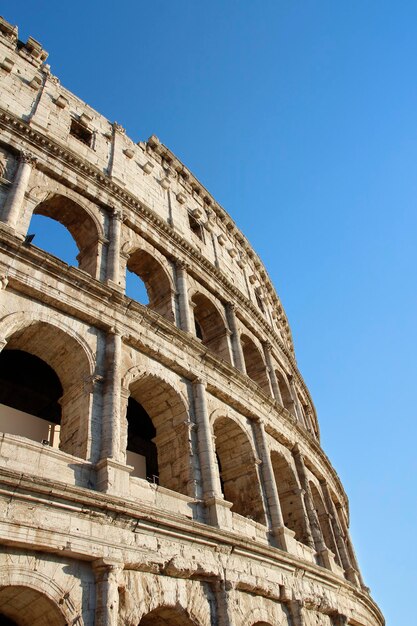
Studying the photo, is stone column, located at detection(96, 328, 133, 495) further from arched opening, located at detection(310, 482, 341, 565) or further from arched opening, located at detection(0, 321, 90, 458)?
arched opening, located at detection(310, 482, 341, 565)

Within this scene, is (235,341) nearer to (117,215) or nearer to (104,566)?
(117,215)

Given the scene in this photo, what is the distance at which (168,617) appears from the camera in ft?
25.8

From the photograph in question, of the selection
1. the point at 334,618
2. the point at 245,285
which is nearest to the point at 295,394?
the point at 245,285

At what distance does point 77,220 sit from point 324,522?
11133 millimetres

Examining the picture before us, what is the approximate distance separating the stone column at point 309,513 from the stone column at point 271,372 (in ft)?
6.05

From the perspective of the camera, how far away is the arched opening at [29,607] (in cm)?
633

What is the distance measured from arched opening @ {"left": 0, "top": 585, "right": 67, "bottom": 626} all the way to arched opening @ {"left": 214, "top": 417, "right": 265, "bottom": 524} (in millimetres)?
5214

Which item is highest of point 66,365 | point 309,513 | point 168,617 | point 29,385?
point 29,385

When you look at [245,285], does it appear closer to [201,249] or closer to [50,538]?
[201,249]

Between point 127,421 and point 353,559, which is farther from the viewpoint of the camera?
point 353,559

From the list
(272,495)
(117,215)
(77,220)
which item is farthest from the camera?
(117,215)

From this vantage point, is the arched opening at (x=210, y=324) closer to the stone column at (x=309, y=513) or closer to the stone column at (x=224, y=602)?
the stone column at (x=309, y=513)

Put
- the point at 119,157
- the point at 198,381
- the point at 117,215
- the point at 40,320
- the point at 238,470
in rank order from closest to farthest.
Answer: the point at 40,320, the point at 198,381, the point at 238,470, the point at 117,215, the point at 119,157

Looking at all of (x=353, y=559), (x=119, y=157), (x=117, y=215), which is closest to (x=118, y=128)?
(x=119, y=157)
